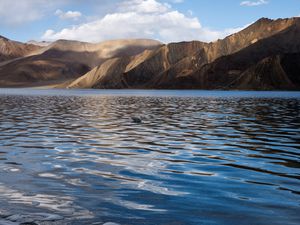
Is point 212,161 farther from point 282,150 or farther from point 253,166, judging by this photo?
point 282,150

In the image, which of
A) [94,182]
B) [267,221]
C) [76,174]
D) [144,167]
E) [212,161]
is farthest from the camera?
[212,161]

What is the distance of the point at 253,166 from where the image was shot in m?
16.5

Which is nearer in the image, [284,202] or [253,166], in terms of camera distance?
[284,202]

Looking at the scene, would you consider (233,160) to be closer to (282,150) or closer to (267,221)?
(282,150)

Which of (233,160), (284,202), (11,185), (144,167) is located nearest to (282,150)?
(233,160)

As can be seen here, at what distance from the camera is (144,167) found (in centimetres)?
1614

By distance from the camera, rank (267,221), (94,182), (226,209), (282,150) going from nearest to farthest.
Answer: (267,221) < (226,209) < (94,182) < (282,150)

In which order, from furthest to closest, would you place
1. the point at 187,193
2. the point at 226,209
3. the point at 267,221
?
the point at 187,193, the point at 226,209, the point at 267,221

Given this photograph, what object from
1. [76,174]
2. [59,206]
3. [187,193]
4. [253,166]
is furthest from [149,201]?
[253,166]

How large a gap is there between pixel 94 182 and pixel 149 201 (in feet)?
9.04

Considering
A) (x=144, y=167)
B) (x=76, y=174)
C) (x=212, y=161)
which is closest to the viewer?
(x=76, y=174)

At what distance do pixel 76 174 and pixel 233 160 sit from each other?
21.5 feet

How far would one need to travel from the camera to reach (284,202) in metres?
11.4

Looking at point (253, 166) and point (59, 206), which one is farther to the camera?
point (253, 166)
